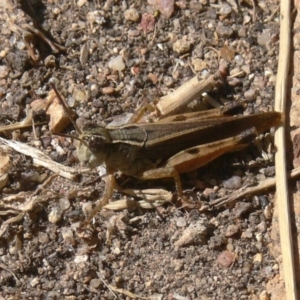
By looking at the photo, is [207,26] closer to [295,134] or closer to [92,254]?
[295,134]

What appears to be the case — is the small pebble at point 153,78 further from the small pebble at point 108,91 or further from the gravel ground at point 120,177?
the small pebble at point 108,91

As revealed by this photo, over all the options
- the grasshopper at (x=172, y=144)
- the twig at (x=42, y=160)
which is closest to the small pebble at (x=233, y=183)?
the grasshopper at (x=172, y=144)

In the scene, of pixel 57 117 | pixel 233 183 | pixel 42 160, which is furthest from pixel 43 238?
pixel 233 183

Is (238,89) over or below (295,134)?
over

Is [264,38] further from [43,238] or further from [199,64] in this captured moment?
[43,238]

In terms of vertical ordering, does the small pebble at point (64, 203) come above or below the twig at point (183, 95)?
below

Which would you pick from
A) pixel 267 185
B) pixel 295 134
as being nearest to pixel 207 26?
pixel 295 134

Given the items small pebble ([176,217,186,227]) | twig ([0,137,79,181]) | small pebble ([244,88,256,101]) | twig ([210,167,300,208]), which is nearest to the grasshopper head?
twig ([0,137,79,181])
